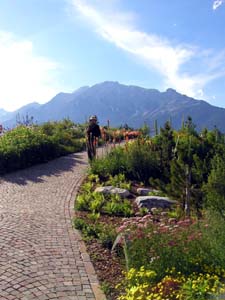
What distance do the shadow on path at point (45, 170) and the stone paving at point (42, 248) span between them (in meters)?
0.82

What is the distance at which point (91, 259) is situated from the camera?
6.61 m

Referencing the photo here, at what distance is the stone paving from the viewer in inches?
212

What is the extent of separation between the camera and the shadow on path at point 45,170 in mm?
13367

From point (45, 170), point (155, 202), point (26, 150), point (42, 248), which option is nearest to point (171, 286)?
point (42, 248)

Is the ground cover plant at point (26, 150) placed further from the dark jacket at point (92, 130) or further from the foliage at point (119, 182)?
the foliage at point (119, 182)

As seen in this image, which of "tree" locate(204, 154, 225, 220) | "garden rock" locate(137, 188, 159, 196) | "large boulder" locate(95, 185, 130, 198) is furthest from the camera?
"garden rock" locate(137, 188, 159, 196)

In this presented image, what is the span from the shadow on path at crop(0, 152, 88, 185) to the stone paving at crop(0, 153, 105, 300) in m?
0.82

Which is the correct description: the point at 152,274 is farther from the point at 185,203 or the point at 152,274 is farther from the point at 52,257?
the point at 185,203

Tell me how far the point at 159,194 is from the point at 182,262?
5.56 meters

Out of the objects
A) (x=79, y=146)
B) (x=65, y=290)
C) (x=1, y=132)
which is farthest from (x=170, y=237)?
(x=79, y=146)

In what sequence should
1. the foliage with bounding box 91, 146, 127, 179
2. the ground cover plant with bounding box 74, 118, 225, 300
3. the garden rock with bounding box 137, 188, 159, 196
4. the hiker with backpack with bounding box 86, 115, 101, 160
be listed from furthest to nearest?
the hiker with backpack with bounding box 86, 115, 101, 160, the foliage with bounding box 91, 146, 127, 179, the garden rock with bounding box 137, 188, 159, 196, the ground cover plant with bounding box 74, 118, 225, 300

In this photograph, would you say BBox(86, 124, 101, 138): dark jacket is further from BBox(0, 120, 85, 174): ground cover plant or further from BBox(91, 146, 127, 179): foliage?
BBox(0, 120, 85, 174): ground cover plant

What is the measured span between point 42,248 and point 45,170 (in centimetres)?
839

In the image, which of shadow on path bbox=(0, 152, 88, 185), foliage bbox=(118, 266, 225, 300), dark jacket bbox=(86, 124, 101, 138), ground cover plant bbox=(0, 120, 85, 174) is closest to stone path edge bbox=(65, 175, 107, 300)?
foliage bbox=(118, 266, 225, 300)
